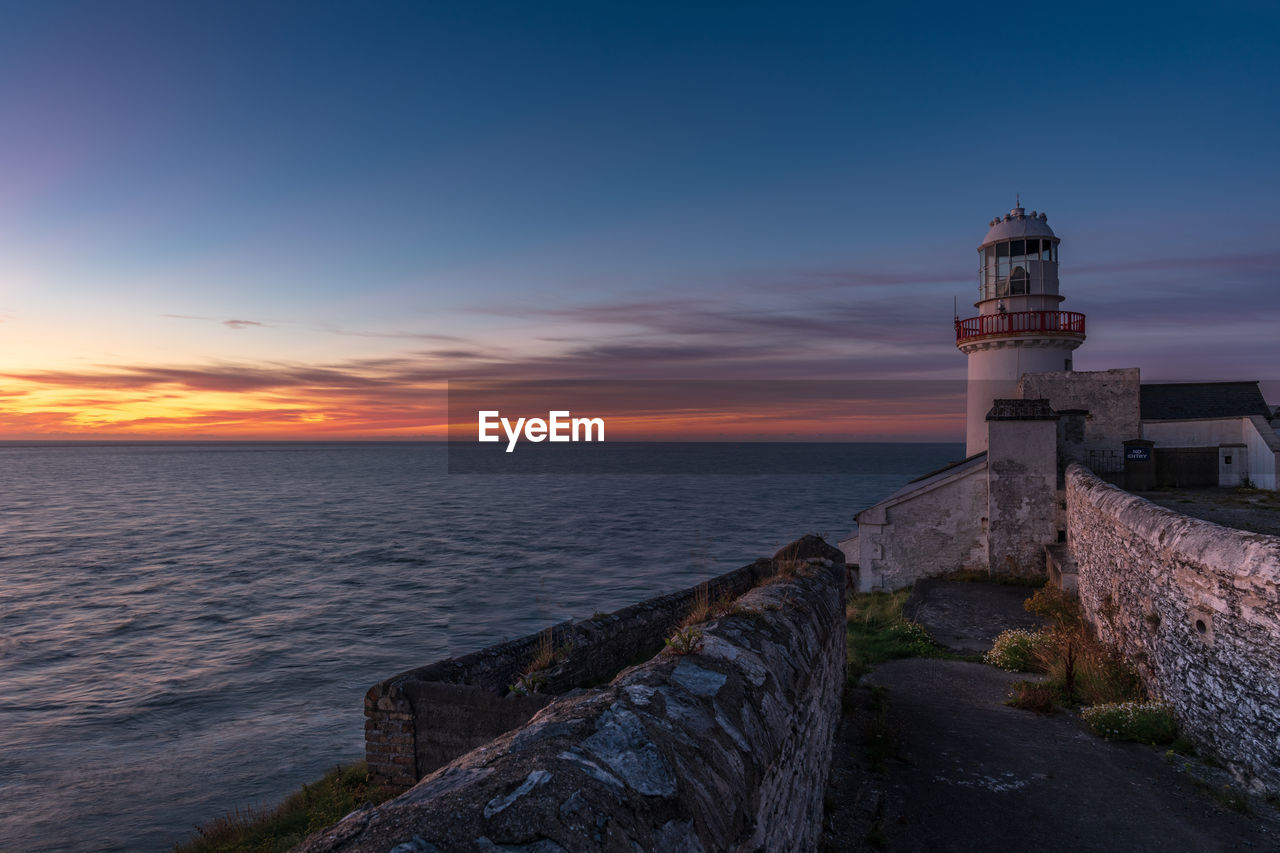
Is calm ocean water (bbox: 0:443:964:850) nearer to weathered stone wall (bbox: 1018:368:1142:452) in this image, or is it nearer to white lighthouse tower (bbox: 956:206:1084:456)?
weathered stone wall (bbox: 1018:368:1142:452)

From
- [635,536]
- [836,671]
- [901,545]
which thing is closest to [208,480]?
[635,536]

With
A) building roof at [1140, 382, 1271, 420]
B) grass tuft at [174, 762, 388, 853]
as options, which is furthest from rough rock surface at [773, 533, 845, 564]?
building roof at [1140, 382, 1271, 420]

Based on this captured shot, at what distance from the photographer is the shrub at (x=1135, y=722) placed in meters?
7.67

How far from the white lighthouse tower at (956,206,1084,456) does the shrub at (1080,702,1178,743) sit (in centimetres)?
1777

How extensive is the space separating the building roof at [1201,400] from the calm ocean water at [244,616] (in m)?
20.0

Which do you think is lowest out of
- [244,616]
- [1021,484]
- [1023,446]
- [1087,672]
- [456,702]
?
[244,616]

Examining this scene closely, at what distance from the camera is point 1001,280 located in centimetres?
2517

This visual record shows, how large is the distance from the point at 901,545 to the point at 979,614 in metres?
4.94

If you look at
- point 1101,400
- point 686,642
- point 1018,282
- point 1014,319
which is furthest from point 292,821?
point 1018,282

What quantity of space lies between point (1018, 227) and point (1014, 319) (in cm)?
342

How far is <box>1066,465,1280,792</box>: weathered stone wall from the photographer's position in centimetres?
606

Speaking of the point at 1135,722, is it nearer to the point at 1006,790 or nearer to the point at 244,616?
the point at 1006,790

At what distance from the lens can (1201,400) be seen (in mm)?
30156

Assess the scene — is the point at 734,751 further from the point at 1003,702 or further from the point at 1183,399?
the point at 1183,399
